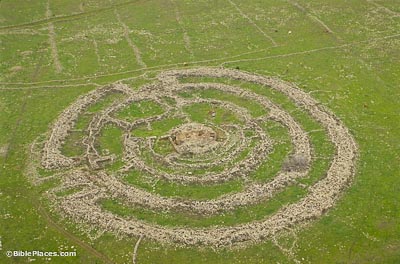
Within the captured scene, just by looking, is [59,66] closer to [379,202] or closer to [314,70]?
[314,70]

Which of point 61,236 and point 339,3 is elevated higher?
point 339,3

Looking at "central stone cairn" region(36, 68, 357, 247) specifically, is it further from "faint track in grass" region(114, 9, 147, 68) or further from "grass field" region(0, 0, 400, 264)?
"faint track in grass" region(114, 9, 147, 68)

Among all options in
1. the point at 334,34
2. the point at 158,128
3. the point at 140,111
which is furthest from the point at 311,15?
the point at 158,128

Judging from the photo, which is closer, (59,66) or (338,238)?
(338,238)

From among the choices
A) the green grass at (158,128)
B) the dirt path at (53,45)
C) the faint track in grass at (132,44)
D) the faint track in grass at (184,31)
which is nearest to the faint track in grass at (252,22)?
the faint track in grass at (184,31)

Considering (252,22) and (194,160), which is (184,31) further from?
(194,160)

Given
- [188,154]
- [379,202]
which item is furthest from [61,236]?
[379,202]

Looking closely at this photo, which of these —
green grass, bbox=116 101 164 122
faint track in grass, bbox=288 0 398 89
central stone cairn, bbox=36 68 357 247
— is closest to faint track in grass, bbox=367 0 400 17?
faint track in grass, bbox=288 0 398 89
